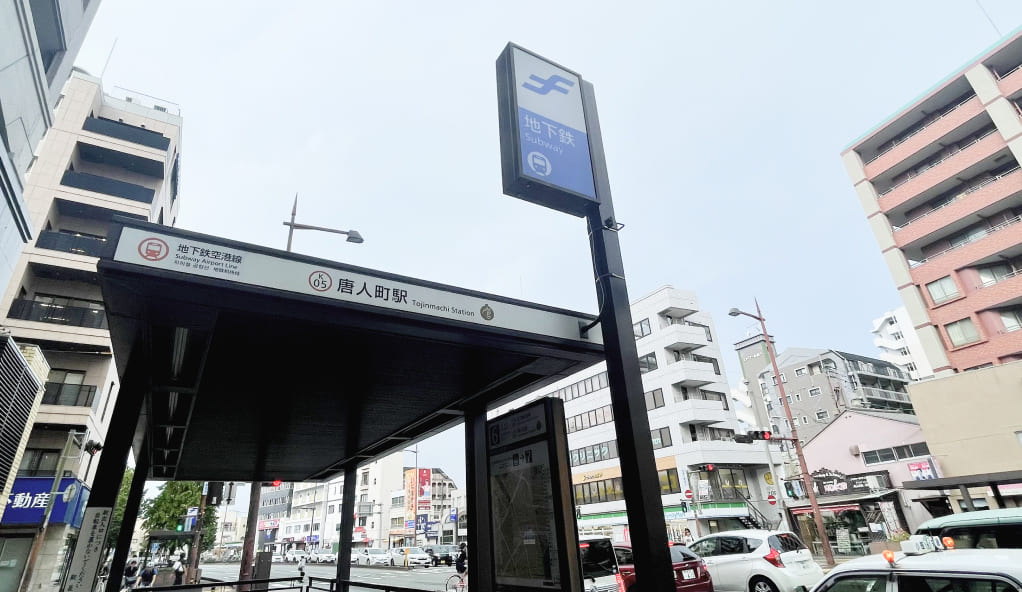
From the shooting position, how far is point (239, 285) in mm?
4008

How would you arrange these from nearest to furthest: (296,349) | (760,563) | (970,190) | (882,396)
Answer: (296,349)
(760,563)
(970,190)
(882,396)

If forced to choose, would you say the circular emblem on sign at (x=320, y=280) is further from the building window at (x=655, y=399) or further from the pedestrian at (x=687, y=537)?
the building window at (x=655, y=399)

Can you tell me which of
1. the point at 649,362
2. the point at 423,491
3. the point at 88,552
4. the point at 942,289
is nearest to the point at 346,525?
the point at 88,552

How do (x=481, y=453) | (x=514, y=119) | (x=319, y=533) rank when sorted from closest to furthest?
(x=514, y=119) → (x=481, y=453) → (x=319, y=533)

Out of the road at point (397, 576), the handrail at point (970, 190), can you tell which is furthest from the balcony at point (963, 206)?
the road at point (397, 576)

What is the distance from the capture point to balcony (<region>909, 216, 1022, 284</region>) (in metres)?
26.4

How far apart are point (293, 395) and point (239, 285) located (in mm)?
3425

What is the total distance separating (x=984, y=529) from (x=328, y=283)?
9272 mm

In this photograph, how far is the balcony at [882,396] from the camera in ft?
183

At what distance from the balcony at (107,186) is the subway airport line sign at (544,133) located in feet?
105

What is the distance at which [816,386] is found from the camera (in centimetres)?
5638

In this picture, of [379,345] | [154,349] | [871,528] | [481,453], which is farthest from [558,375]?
[871,528]

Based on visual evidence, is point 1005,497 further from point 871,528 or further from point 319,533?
point 319,533

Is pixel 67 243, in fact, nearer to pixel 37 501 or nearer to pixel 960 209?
pixel 37 501
